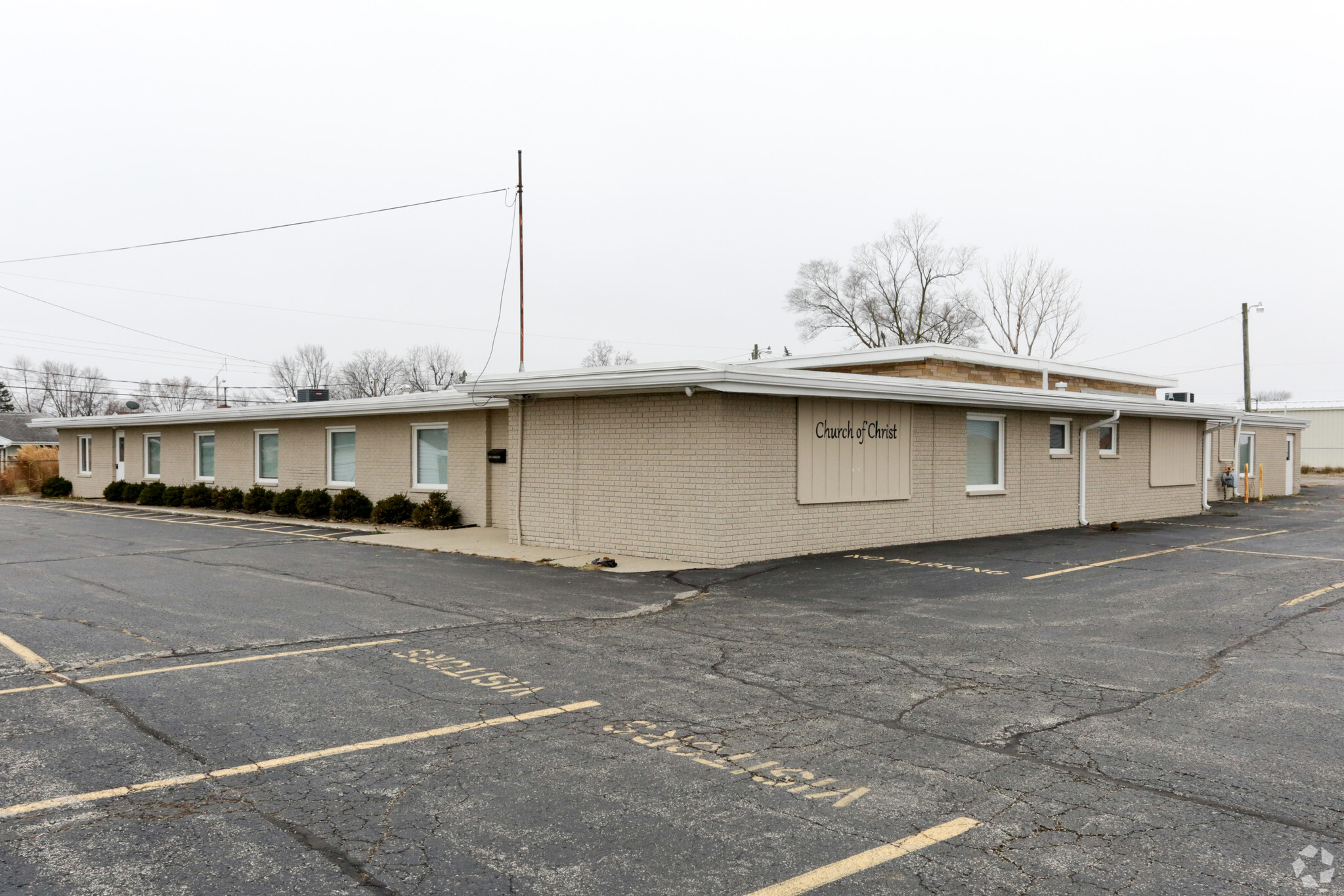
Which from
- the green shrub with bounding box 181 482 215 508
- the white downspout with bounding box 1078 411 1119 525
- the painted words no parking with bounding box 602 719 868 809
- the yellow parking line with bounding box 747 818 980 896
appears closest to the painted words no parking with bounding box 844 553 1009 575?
the white downspout with bounding box 1078 411 1119 525

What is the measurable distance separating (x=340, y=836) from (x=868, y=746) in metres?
2.80

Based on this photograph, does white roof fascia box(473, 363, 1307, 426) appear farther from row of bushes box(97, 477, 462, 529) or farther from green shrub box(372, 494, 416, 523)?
green shrub box(372, 494, 416, 523)

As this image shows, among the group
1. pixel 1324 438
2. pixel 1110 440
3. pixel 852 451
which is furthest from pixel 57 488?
pixel 1324 438

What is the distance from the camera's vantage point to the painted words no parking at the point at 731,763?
454 cm

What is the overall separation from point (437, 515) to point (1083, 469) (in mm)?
13017

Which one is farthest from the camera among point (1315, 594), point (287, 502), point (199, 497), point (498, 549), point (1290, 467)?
point (1290, 467)

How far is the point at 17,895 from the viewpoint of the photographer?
3.44 m

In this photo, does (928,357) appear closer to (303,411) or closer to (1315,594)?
(1315,594)

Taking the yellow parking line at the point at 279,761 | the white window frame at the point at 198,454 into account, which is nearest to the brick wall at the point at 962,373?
the yellow parking line at the point at 279,761

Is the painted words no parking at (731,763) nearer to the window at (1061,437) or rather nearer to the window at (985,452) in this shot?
the window at (985,452)

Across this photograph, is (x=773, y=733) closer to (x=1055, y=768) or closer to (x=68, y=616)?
(x=1055, y=768)

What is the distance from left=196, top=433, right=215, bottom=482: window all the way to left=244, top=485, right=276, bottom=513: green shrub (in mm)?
3916

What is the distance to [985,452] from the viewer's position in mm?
16984

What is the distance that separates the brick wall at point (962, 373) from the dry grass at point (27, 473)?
2910 cm
